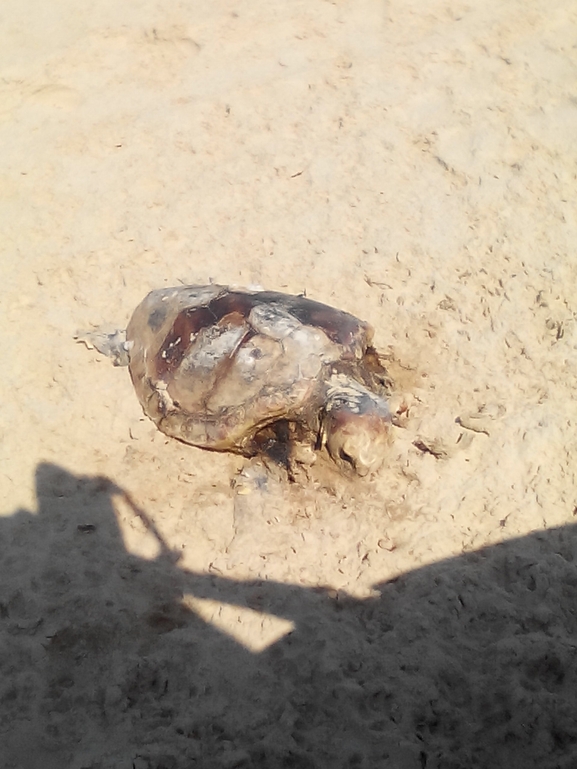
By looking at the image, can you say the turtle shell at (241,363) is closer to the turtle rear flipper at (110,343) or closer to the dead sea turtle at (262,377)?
the dead sea turtle at (262,377)

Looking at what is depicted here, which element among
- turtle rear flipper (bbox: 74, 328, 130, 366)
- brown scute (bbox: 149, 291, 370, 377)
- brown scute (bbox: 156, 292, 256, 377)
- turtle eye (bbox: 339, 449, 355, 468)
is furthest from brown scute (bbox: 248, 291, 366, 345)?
turtle rear flipper (bbox: 74, 328, 130, 366)

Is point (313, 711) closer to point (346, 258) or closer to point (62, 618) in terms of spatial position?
point (62, 618)

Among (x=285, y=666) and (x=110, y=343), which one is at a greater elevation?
(x=285, y=666)

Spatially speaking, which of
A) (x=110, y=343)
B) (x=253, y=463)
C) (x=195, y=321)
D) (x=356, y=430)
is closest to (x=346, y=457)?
(x=356, y=430)

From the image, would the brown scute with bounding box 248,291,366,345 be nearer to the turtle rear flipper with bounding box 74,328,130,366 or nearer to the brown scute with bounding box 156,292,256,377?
the brown scute with bounding box 156,292,256,377

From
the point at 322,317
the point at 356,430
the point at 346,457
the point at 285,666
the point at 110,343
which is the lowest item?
the point at 110,343

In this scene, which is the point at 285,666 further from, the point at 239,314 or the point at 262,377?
the point at 239,314
